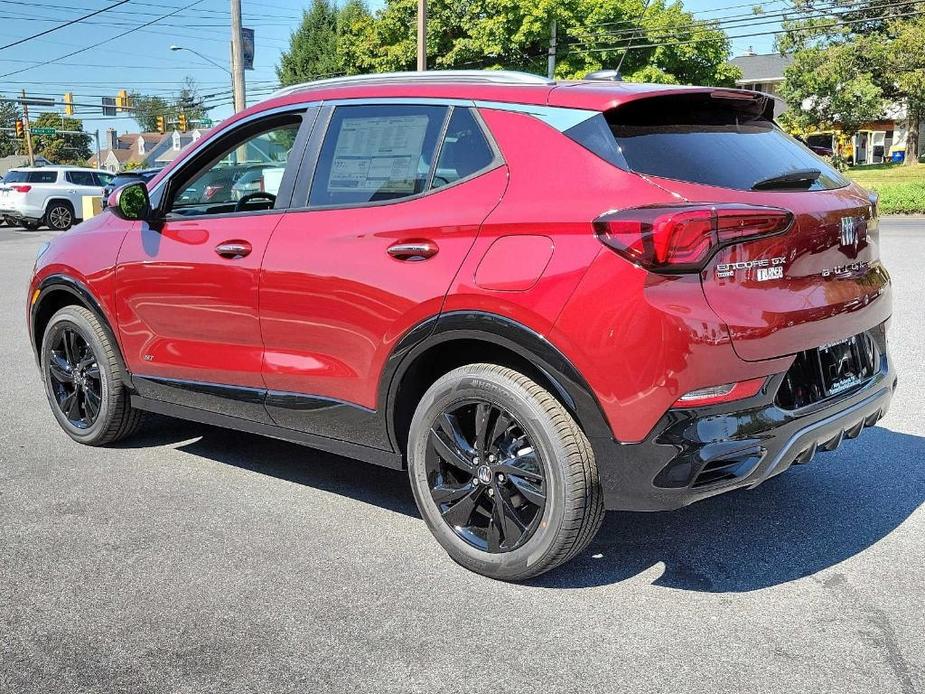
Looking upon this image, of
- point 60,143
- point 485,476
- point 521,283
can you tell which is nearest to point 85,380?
point 485,476

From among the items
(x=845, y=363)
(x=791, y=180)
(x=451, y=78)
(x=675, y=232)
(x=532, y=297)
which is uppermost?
(x=451, y=78)

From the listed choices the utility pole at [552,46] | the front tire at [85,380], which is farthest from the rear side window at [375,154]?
the utility pole at [552,46]

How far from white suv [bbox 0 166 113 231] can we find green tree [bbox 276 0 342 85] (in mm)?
30329

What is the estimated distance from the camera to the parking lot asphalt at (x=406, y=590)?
9.09 feet

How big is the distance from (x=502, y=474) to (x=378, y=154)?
1.38 meters

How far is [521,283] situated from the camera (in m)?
3.13

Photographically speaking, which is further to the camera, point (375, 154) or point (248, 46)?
point (248, 46)

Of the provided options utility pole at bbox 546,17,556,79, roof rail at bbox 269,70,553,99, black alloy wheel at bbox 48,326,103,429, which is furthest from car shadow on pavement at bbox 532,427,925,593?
utility pole at bbox 546,17,556,79

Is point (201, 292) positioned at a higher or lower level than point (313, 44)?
lower

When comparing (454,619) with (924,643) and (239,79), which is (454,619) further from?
(239,79)

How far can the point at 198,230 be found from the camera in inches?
169

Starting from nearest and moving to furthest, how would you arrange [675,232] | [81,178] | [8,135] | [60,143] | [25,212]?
1. [675,232]
2. [25,212]
3. [81,178]
4. [60,143]
5. [8,135]

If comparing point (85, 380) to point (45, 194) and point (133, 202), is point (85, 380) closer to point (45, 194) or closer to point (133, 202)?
point (133, 202)

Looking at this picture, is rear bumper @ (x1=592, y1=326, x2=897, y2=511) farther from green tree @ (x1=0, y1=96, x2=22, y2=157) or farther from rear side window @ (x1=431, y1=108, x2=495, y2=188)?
green tree @ (x1=0, y1=96, x2=22, y2=157)
